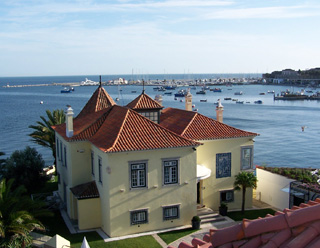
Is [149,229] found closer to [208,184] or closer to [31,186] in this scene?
[208,184]

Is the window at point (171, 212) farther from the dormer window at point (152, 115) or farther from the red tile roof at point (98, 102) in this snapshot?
the red tile roof at point (98, 102)

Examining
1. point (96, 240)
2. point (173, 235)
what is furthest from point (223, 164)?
point (96, 240)

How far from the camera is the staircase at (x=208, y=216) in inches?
960

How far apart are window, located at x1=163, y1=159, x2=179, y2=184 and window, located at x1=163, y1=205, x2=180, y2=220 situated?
1.55 m

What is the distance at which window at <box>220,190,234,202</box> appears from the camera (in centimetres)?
2672

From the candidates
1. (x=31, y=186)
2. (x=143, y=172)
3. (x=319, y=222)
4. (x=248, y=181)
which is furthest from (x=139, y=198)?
(x=319, y=222)

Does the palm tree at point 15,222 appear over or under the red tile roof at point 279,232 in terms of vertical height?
under

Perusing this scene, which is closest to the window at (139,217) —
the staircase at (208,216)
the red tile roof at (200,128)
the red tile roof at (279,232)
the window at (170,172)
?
the window at (170,172)

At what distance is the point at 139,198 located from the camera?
2250 centimetres

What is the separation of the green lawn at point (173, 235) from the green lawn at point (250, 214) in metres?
3.79

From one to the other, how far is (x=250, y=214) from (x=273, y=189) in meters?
2.86

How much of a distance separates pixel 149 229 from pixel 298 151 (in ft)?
154

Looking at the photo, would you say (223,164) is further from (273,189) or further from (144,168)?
(144,168)

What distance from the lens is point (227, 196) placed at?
26.9 metres
